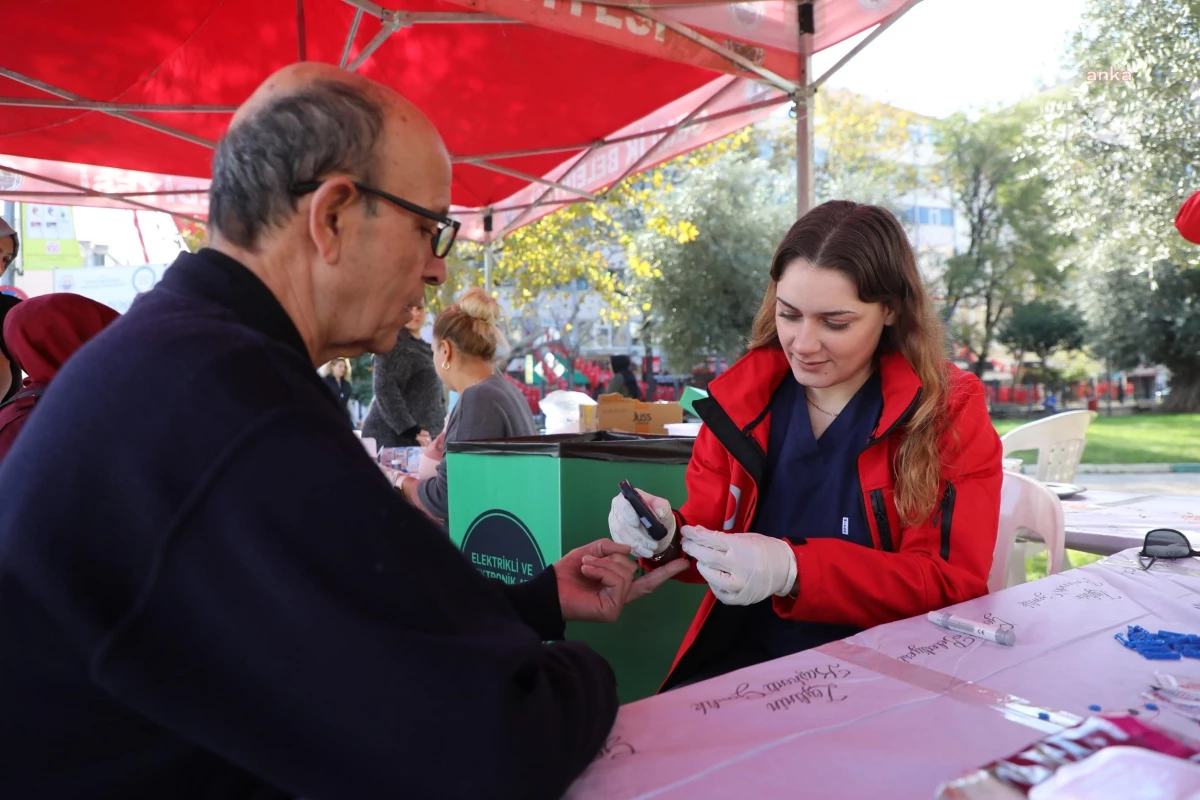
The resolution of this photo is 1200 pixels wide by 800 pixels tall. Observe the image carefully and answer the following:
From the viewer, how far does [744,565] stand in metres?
1.61

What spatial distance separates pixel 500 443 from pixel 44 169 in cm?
566

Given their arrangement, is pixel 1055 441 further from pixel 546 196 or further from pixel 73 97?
pixel 73 97

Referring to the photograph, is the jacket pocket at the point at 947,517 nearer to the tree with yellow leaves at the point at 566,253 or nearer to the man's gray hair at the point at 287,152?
the man's gray hair at the point at 287,152

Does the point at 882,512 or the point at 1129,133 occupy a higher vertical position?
the point at 1129,133

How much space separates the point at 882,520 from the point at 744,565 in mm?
453

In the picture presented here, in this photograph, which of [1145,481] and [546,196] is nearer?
[546,196]

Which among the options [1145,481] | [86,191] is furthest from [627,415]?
[1145,481]

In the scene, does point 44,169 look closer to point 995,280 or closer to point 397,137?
point 397,137

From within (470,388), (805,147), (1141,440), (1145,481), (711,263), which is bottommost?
(1145,481)

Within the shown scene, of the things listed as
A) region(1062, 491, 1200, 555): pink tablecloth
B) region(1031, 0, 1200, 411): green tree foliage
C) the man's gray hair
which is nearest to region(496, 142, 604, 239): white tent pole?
region(1062, 491, 1200, 555): pink tablecloth

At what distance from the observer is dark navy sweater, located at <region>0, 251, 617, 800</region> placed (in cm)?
77

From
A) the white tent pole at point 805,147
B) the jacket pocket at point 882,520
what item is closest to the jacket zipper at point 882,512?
the jacket pocket at point 882,520

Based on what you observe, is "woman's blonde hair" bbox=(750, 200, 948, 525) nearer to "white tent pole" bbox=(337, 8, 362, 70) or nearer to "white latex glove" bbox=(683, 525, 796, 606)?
"white latex glove" bbox=(683, 525, 796, 606)

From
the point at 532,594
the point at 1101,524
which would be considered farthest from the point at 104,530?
the point at 1101,524
